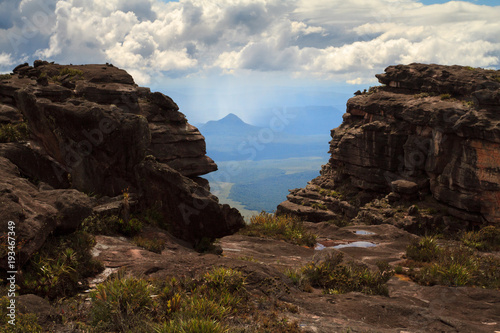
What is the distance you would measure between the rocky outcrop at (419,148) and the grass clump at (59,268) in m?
41.1

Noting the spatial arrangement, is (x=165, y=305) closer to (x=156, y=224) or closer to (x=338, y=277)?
(x=338, y=277)

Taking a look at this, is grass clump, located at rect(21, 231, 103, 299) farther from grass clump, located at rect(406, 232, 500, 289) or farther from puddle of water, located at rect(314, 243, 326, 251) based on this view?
puddle of water, located at rect(314, 243, 326, 251)

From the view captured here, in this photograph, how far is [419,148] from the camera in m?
51.6

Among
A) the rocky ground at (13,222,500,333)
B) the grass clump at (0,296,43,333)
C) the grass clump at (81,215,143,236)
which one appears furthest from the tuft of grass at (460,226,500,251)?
the grass clump at (0,296,43,333)

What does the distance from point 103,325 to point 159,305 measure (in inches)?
52.7

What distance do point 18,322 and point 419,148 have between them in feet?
171

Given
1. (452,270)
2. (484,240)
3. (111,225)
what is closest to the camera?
(452,270)

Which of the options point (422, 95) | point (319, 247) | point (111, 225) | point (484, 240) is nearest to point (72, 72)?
point (111, 225)

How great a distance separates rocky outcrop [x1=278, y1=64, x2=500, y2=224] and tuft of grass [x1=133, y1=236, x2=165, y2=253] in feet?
122

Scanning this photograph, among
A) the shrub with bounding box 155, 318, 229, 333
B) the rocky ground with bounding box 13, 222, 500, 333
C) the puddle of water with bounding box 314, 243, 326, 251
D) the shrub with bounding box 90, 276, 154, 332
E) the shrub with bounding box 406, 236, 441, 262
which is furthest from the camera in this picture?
the puddle of water with bounding box 314, 243, 326, 251

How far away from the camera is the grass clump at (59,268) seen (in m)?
9.70

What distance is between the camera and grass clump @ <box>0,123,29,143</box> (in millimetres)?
20672

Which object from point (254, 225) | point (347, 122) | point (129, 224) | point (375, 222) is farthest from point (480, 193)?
point (129, 224)

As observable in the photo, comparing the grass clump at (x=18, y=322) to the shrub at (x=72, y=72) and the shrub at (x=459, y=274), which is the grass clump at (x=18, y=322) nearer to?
the shrub at (x=459, y=274)
